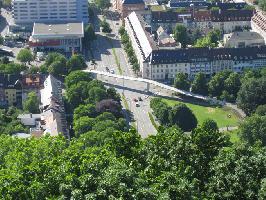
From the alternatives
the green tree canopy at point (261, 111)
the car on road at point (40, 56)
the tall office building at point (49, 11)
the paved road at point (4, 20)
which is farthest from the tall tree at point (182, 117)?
the paved road at point (4, 20)

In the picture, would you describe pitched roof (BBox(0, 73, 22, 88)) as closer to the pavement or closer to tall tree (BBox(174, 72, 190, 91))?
the pavement

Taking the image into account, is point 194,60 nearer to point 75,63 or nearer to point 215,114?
point 215,114

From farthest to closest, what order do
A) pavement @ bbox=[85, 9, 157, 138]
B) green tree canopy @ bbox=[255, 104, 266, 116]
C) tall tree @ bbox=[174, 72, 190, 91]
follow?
tall tree @ bbox=[174, 72, 190, 91]
pavement @ bbox=[85, 9, 157, 138]
green tree canopy @ bbox=[255, 104, 266, 116]

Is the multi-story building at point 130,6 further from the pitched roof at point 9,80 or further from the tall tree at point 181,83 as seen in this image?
the pitched roof at point 9,80

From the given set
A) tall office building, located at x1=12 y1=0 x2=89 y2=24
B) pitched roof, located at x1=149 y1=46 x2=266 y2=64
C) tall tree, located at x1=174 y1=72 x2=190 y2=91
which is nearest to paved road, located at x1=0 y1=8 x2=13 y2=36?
tall office building, located at x1=12 y1=0 x2=89 y2=24

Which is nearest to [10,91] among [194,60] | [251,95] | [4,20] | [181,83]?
[181,83]
